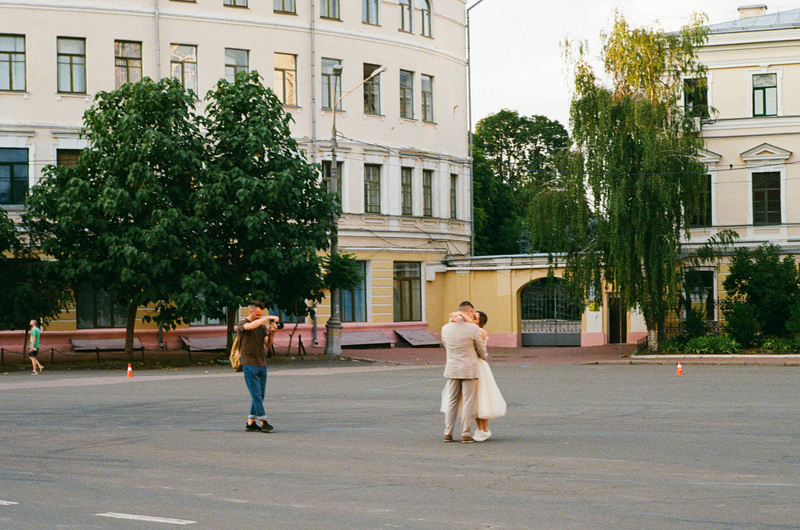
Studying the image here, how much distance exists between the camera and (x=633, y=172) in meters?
35.8

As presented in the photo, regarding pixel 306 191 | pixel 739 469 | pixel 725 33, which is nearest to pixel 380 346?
pixel 306 191

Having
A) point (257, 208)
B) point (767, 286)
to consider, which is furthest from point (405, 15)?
point (767, 286)

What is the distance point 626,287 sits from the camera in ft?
116

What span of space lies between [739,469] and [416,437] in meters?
4.70

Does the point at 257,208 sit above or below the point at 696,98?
below

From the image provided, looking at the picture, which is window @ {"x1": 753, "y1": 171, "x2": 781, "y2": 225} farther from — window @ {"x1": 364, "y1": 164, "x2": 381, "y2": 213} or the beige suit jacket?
the beige suit jacket

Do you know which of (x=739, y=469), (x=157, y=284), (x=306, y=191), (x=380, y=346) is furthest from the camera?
(x=380, y=346)

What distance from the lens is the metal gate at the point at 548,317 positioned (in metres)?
45.9

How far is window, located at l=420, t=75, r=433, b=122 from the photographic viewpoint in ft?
157

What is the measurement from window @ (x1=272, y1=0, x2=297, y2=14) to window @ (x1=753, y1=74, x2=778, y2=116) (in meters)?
18.7

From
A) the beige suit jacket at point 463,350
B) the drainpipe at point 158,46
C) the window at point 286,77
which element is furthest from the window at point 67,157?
the beige suit jacket at point 463,350

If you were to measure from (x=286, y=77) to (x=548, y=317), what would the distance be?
15170 millimetres

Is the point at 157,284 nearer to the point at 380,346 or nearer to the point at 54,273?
the point at 54,273

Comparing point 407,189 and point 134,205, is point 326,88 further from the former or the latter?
point 134,205
